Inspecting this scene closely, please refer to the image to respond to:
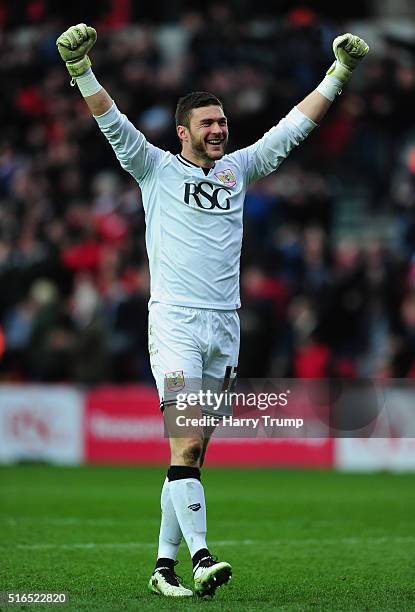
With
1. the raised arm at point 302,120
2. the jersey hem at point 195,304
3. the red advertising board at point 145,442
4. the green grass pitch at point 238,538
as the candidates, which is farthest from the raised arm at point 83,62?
the red advertising board at point 145,442

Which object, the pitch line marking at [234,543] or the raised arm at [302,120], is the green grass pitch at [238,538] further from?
the raised arm at [302,120]

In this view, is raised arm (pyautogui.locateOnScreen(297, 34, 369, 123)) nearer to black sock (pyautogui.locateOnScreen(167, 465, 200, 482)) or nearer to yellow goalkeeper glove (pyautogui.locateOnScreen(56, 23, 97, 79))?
yellow goalkeeper glove (pyautogui.locateOnScreen(56, 23, 97, 79))

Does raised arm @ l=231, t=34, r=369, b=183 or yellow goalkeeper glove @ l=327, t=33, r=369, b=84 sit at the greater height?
yellow goalkeeper glove @ l=327, t=33, r=369, b=84

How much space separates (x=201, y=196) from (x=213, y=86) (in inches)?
525

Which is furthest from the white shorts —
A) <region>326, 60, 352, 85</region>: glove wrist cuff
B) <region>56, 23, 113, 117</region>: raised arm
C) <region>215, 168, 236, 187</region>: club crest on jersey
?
<region>326, 60, 352, 85</region>: glove wrist cuff

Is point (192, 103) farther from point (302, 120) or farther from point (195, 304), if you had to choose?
point (195, 304)

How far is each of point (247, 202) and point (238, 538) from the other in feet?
31.2

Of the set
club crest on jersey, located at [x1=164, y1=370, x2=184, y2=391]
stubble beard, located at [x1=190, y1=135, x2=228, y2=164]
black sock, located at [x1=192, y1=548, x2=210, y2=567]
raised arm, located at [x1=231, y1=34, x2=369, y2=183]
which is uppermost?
raised arm, located at [x1=231, y1=34, x2=369, y2=183]

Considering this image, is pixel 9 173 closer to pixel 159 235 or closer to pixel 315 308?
pixel 315 308

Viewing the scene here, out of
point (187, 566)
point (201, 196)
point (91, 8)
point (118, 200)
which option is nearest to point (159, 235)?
point (201, 196)

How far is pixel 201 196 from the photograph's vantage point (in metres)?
7.53

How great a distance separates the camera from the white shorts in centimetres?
723

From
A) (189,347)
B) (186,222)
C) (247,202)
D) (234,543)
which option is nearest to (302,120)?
(186,222)

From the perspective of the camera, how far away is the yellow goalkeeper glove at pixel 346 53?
25.8 ft
